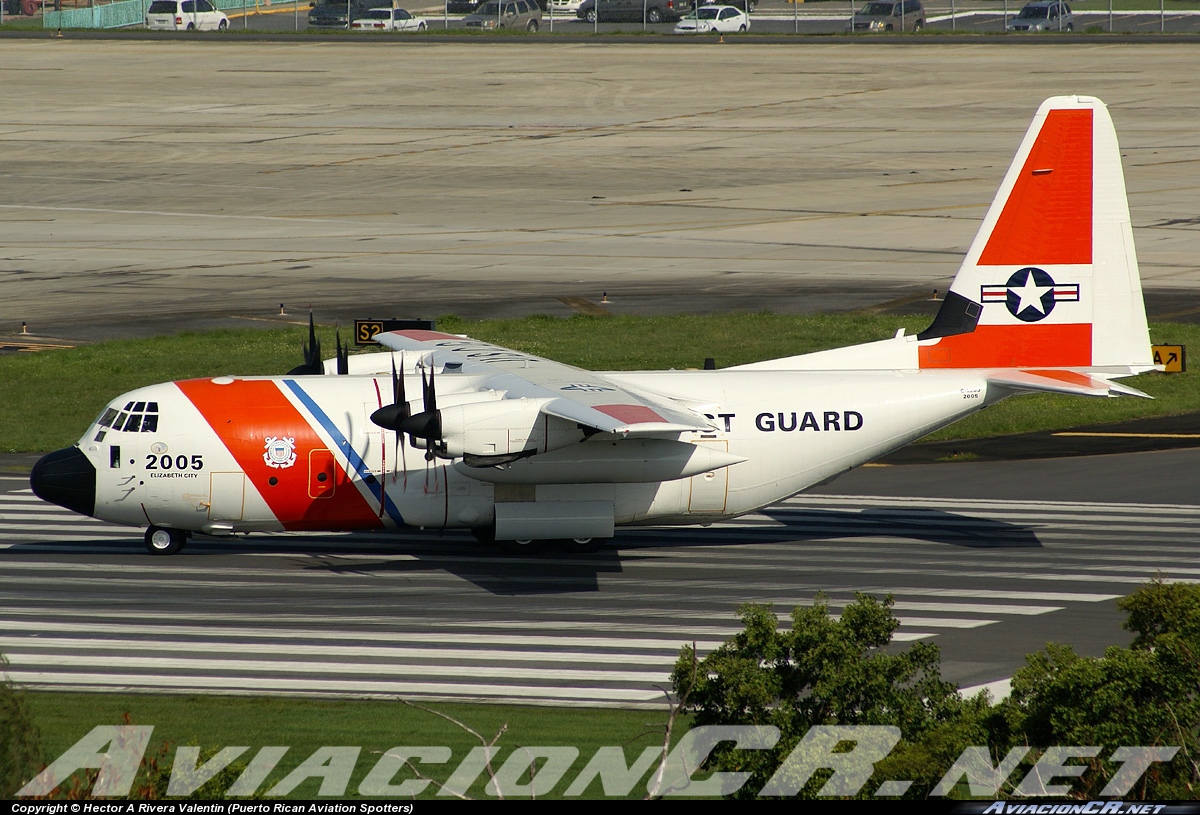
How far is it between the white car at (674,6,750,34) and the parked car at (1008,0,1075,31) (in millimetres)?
22773

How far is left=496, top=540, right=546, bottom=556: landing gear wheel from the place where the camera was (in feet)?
95.1

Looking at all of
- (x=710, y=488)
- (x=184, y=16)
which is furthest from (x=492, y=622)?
(x=184, y=16)

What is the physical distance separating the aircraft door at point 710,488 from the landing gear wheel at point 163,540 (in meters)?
10.7

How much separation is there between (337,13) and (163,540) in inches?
3962

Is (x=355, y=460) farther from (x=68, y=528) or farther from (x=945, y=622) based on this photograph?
(x=945, y=622)

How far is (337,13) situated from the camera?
121 meters

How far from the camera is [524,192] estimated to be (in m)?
72.9

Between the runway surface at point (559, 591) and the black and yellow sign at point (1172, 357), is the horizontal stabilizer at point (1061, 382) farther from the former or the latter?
the black and yellow sign at point (1172, 357)

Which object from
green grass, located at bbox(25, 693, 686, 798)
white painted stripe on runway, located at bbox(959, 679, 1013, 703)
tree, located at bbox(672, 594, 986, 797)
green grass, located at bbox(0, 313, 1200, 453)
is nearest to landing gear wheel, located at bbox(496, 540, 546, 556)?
green grass, located at bbox(25, 693, 686, 798)

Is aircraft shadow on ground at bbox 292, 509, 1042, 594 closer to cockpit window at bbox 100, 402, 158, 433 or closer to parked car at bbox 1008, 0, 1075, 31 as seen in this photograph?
cockpit window at bbox 100, 402, 158, 433

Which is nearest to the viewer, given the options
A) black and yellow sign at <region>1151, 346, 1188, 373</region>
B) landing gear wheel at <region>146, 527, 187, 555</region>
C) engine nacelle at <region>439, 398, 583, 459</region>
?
engine nacelle at <region>439, 398, 583, 459</region>

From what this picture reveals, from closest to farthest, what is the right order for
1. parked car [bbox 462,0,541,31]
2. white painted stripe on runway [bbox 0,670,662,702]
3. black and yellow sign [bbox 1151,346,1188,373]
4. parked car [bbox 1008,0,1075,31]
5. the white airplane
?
white painted stripe on runway [bbox 0,670,662,702]
the white airplane
black and yellow sign [bbox 1151,346,1188,373]
parked car [bbox 1008,0,1075,31]
parked car [bbox 462,0,541,31]

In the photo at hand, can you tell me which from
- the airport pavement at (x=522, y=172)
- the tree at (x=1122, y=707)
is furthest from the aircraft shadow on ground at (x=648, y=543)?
the airport pavement at (x=522, y=172)

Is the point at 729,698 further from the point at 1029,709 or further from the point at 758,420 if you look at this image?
the point at 758,420
